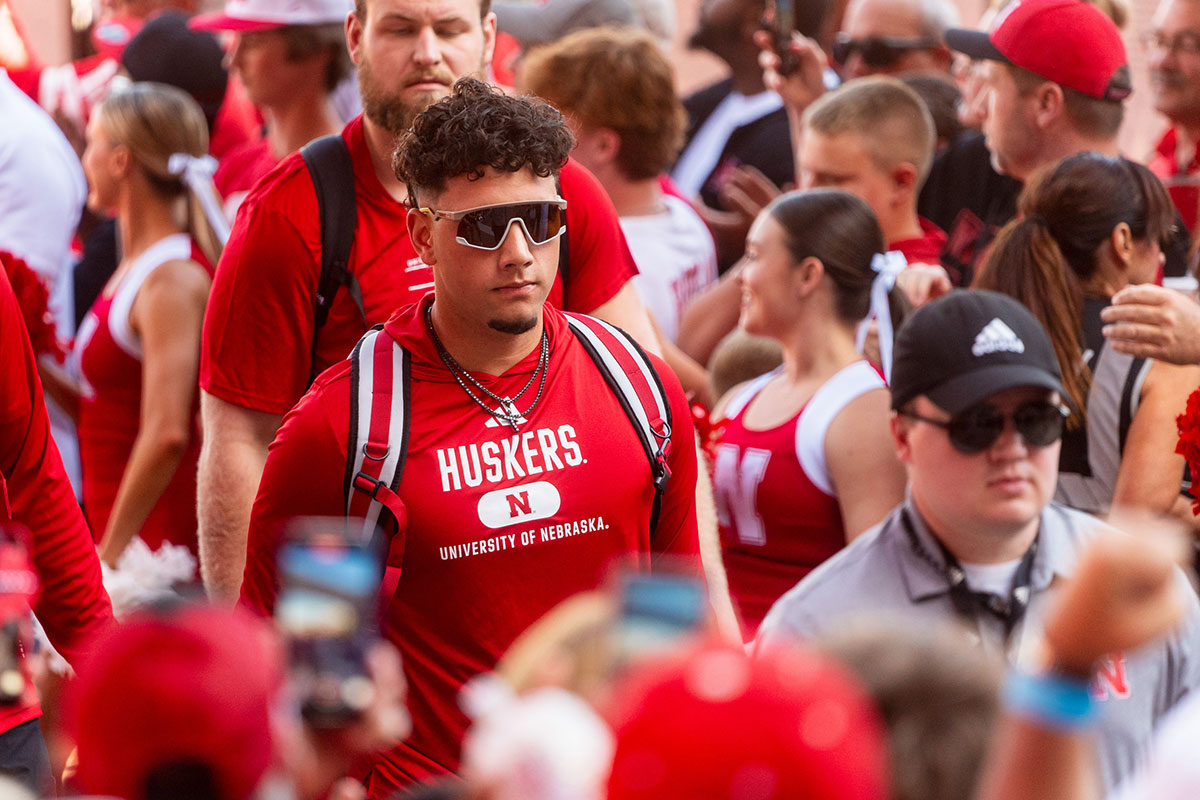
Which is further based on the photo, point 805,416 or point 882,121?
point 882,121

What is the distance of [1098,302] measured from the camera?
13.4ft

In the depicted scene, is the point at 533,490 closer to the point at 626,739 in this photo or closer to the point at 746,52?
the point at 626,739

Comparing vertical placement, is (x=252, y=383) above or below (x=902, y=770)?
below

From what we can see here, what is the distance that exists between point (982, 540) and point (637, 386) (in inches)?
29.4

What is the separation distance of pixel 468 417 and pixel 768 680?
193 centimetres

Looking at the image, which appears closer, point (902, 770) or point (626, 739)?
point (626, 739)

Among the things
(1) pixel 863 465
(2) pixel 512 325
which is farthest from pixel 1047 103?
(2) pixel 512 325

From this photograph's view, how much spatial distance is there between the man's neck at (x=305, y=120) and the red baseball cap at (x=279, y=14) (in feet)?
0.99

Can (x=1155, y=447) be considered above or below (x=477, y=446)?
below

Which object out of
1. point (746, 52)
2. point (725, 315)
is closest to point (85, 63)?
point (746, 52)

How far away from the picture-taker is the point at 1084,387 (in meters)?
3.97

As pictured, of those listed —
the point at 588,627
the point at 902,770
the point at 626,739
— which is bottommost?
the point at 902,770

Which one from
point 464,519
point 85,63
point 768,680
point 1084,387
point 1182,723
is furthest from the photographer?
point 85,63

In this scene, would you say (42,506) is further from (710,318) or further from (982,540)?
(710,318)
